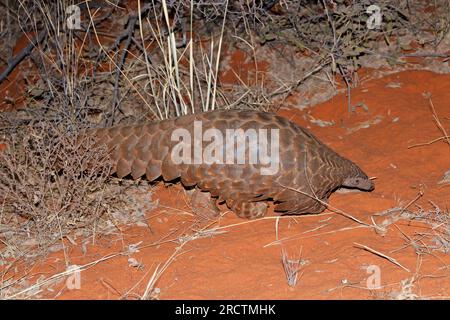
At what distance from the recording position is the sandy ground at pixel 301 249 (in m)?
3.09

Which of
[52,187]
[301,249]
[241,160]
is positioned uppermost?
[241,160]

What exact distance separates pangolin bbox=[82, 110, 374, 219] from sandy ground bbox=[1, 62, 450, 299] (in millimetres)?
153

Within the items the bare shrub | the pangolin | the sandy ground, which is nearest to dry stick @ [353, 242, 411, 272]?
the sandy ground

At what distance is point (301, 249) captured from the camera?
3.46 metres

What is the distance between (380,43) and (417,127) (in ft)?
4.77

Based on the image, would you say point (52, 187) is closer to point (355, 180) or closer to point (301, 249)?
point (301, 249)

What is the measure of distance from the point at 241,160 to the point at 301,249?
693 millimetres

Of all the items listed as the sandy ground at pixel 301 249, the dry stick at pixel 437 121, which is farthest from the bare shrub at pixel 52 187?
the dry stick at pixel 437 121

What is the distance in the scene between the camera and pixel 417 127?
4742mm

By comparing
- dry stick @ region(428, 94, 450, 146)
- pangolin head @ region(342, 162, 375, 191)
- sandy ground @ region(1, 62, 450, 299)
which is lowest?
sandy ground @ region(1, 62, 450, 299)

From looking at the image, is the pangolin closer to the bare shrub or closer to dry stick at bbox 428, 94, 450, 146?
the bare shrub

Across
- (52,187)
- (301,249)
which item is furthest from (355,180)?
(52,187)

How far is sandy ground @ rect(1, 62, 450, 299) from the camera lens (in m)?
3.09

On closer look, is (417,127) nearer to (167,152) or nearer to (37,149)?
(167,152)
